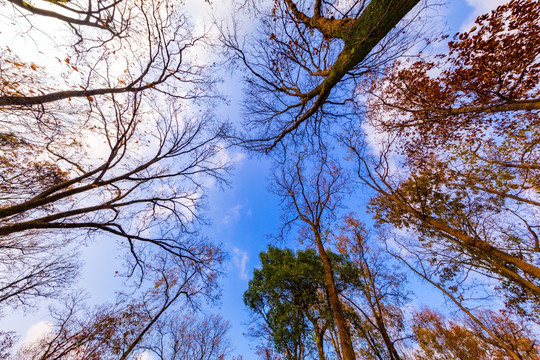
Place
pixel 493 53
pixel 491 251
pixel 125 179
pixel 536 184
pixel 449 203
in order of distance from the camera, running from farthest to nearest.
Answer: pixel 449 203, pixel 125 179, pixel 536 184, pixel 491 251, pixel 493 53

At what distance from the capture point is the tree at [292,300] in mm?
8398

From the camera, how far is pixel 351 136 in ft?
26.0

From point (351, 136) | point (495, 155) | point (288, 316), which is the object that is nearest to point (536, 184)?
point (495, 155)

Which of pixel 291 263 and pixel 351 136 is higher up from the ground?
pixel 351 136

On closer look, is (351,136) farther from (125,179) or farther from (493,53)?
(125,179)

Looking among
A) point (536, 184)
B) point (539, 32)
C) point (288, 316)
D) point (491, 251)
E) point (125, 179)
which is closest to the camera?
point (539, 32)

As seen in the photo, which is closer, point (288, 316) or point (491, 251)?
point (491, 251)

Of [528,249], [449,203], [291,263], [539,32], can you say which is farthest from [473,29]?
[291,263]

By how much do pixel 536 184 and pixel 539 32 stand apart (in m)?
4.83

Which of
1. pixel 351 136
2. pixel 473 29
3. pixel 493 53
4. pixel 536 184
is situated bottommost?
pixel 536 184

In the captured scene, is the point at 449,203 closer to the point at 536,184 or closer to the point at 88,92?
the point at 536,184

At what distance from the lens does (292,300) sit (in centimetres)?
910

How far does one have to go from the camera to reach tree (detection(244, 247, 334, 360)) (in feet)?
27.6

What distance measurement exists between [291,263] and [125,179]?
8.81 metres
